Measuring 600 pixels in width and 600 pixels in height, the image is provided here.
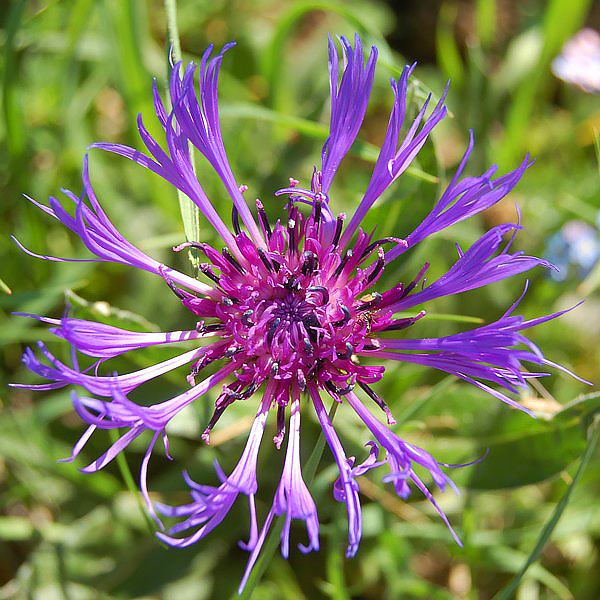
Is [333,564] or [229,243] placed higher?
[229,243]

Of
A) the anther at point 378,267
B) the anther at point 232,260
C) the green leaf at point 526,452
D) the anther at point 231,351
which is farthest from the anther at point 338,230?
the green leaf at point 526,452

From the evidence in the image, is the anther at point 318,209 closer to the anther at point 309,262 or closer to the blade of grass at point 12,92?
the anther at point 309,262

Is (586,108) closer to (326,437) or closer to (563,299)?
(563,299)

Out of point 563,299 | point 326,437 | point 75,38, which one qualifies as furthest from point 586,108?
point 326,437

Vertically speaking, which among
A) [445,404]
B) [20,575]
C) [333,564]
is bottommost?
[20,575]

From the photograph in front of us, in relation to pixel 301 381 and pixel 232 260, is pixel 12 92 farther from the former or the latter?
pixel 301 381

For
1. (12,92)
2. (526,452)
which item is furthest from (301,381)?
(12,92)

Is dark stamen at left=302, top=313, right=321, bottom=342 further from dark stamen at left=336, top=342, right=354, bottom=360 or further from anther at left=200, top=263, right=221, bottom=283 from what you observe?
anther at left=200, top=263, right=221, bottom=283
